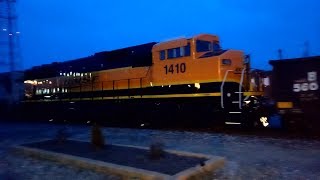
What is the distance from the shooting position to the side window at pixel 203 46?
14398 mm

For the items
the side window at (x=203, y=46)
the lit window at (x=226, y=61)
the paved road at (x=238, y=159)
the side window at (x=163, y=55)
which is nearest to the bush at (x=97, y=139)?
the paved road at (x=238, y=159)

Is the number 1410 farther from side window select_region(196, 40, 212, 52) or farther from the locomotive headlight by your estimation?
the locomotive headlight

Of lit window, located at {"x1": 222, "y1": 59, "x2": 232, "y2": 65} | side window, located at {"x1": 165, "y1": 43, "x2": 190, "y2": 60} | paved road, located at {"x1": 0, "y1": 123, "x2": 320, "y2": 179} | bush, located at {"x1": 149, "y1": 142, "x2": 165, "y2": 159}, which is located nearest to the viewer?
paved road, located at {"x1": 0, "y1": 123, "x2": 320, "y2": 179}

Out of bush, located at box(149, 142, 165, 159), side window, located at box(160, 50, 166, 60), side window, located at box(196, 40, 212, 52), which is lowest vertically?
bush, located at box(149, 142, 165, 159)

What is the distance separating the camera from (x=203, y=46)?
47.8ft

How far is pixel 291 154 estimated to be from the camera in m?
8.62

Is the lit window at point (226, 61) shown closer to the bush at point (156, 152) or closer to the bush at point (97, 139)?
the bush at point (97, 139)

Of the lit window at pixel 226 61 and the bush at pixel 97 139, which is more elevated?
the lit window at pixel 226 61

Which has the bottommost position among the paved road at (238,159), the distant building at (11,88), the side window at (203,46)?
the paved road at (238,159)

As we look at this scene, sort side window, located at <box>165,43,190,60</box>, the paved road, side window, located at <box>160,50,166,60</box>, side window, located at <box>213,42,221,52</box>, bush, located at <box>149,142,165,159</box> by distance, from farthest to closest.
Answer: side window, located at <box>160,50,166,60</box>
side window, located at <box>213,42,221,52</box>
side window, located at <box>165,43,190,60</box>
bush, located at <box>149,142,165,159</box>
the paved road

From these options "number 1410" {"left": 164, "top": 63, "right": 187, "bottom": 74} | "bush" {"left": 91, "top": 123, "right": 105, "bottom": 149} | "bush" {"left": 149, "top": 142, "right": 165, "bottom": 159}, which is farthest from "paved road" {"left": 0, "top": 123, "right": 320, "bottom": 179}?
"number 1410" {"left": 164, "top": 63, "right": 187, "bottom": 74}

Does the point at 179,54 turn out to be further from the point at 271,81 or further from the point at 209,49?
the point at 271,81

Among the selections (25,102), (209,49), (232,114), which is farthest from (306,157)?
(25,102)

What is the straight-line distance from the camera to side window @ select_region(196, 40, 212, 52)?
14.4 meters
